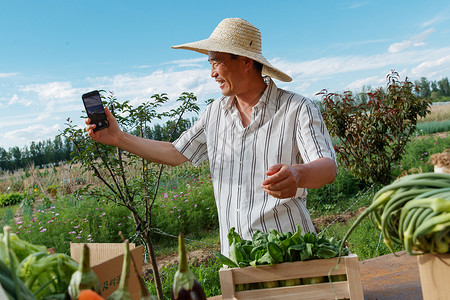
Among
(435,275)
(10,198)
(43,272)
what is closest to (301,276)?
(435,275)

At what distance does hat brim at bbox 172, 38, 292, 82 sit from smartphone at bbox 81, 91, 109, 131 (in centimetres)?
62

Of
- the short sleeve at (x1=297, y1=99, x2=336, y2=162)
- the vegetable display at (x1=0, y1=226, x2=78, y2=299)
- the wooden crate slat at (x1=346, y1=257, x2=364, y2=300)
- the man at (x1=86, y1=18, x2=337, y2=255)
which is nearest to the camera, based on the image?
the vegetable display at (x1=0, y1=226, x2=78, y2=299)

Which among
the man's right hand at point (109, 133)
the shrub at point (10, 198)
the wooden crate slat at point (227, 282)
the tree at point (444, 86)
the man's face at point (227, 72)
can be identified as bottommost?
the shrub at point (10, 198)

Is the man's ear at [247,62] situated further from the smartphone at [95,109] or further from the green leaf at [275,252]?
the green leaf at [275,252]

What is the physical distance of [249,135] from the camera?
233cm

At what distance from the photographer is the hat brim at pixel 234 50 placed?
7.43 ft

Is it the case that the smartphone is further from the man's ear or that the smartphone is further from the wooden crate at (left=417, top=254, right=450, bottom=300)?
the wooden crate at (left=417, top=254, right=450, bottom=300)

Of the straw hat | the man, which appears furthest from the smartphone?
the straw hat

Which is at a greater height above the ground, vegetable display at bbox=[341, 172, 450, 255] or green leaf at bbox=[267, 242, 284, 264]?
vegetable display at bbox=[341, 172, 450, 255]

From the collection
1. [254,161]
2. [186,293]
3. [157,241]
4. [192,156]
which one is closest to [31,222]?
[157,241]

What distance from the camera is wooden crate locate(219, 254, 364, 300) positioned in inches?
53.4

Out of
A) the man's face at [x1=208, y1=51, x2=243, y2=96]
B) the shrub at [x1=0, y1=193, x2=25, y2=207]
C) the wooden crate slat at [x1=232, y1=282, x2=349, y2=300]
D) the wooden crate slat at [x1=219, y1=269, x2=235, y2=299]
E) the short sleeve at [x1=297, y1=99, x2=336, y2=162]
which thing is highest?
the man's face at [x1=208, y1=51, x2=243, y2=96]

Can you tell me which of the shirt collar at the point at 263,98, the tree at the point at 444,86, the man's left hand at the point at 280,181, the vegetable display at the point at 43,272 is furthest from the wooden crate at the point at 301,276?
the tree at the point at 444,86

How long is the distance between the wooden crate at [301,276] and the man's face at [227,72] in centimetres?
121
